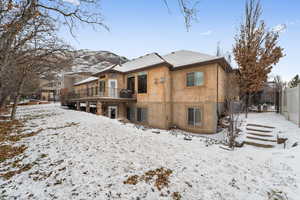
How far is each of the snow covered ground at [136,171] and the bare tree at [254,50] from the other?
10.0 meters

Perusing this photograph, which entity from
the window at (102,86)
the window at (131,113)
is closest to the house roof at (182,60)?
the window at (102,86)

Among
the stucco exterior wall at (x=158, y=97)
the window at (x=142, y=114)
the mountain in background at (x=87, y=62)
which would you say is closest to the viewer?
the mountain in background at (x=87, y=62)

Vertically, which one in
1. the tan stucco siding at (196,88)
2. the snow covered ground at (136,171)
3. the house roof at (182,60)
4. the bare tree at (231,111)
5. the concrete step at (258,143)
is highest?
the house roof at (182,60)

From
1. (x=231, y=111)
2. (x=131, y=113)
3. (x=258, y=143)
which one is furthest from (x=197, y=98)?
(x=131, y=113)

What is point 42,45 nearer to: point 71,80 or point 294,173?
point 294,173

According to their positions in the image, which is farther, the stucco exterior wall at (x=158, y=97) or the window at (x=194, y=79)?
the stucco exterior wall at (x=158, y=97)

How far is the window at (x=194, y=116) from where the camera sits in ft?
38.7

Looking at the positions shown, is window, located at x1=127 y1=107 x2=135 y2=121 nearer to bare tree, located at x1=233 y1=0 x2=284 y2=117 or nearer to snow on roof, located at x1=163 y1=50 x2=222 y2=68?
snow on roof, located at x1=163 y1=50 x2=222 y2=68

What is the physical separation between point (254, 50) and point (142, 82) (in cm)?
1175

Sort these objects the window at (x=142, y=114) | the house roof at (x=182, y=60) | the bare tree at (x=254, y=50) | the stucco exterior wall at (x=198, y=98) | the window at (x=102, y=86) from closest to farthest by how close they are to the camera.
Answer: the stucco exterior wall at (x=198, y=98) → the house roof at (x=182, y=60) → the bare tree at (x=254, y=50) → the window at (x=142, y=114) → the window at (x=102, y=86)

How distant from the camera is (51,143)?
5.09m

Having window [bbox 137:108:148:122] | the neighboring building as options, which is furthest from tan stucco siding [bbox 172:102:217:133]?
window [bbox 137:108:148:122]

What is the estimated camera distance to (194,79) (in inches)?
475

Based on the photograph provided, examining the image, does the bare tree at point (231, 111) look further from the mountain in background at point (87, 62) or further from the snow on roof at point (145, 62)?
the mountain in background at point (87, 62)
